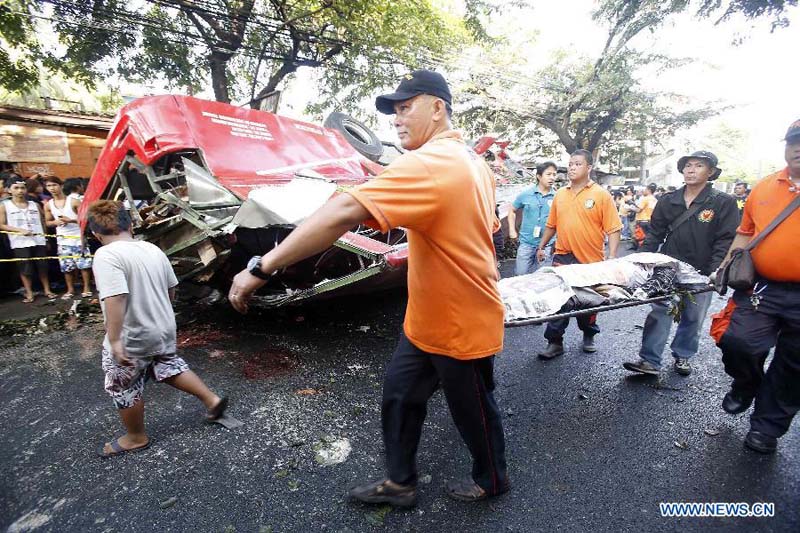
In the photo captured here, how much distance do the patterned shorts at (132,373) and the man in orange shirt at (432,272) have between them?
4.35 feet

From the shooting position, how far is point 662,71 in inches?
587

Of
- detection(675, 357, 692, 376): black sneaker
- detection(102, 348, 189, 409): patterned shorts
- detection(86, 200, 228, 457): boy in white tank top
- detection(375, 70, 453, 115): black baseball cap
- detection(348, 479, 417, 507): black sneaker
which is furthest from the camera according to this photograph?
detection(675, 357, 692, 376): black sneaker

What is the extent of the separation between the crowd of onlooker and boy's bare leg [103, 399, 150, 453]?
3856 mm

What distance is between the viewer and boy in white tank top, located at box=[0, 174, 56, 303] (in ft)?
17.1

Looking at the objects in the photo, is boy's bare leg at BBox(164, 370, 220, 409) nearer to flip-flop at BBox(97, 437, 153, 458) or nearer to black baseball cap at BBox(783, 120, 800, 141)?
flip-flop at BBox(97, 437, 153, 458)

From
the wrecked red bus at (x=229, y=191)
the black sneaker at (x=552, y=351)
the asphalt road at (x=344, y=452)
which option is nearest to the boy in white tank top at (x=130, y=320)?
the asphalt road at (x=344, y=452)

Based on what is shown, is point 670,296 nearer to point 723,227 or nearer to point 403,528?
point 723,227

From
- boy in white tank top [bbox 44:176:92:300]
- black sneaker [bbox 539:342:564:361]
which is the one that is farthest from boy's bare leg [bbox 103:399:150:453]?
boy in white tank top [bbox 44:176:92:300]

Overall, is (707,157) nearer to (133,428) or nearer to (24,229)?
(133,428)

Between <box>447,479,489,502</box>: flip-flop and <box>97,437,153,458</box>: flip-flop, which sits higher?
<box>447,479,489,502</box>: flip-flop

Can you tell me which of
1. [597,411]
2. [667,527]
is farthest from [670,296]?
[667,527]

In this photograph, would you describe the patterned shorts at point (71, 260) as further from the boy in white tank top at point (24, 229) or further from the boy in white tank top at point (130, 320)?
the boy in white tank top at point (130, 320)

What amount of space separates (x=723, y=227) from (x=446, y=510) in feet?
9.09

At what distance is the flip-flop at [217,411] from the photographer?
254 cm
